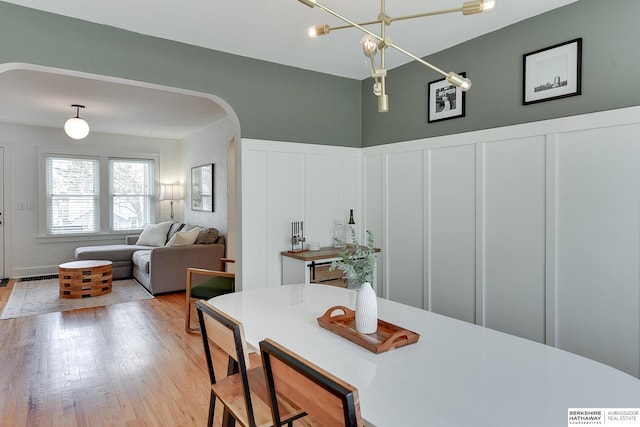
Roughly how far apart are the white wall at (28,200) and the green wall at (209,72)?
4.60 meters

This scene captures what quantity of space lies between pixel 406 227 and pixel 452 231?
0.47 m

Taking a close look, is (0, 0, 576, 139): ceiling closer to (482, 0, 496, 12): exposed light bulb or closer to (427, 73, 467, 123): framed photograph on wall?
(427, 73, 467, 123): framed photograph on wall

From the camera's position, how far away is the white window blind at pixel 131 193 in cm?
684

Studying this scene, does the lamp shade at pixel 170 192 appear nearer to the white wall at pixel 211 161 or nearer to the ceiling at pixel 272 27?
the white wall at pixel 211 161

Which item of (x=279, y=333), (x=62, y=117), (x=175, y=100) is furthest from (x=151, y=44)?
(x=62, y=117)

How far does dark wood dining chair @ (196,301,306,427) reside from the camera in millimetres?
1317

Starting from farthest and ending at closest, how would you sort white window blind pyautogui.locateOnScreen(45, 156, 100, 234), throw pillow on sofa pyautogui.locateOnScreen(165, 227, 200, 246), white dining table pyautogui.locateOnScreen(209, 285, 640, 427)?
white window blind pyautogui.locateOnScreen(45, 156, 100, 234), throw pillow on sofa pyautogui.locateOnScreen(165, 227, 200, 246), white dining table pyautogui.locateOnScreen(209, 285, 640, 427)

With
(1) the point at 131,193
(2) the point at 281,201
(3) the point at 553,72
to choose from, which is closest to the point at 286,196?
(2) the point at 281,201

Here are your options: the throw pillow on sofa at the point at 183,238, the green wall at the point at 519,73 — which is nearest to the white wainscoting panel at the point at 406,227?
the green wall at the point at 519,73

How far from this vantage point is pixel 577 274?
2330 millimetres

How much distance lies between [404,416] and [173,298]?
4.59 metres

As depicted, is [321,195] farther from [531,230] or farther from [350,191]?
[531,230]

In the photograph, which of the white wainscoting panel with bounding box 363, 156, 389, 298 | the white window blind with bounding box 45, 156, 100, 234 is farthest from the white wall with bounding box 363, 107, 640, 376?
the white window blind with bounding box 45, 156, 100, 234

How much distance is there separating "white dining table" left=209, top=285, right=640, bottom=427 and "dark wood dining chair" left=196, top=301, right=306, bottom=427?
13 centimetres
